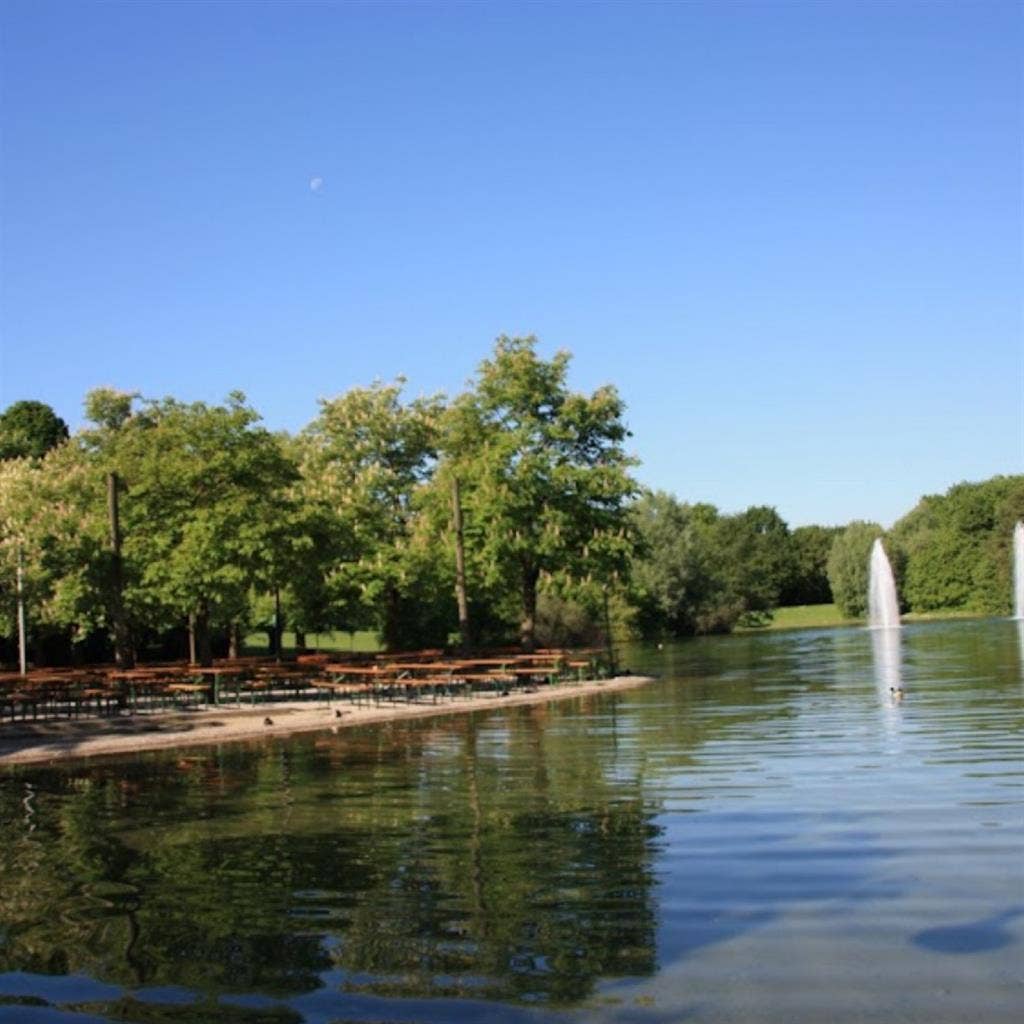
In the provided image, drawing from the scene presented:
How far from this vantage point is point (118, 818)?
15273mm

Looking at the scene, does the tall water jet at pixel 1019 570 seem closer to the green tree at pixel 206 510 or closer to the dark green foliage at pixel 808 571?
the dark green foliage at pixel 808 571

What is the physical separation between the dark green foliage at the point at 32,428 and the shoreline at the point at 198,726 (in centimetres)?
4012

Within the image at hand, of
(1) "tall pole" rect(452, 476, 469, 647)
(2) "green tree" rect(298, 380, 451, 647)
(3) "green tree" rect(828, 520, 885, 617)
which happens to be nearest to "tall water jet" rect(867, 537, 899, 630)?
(3) "green tree" rect(828, 520, 885, 617)

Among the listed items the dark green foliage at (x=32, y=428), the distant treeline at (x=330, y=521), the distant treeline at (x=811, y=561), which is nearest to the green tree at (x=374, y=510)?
the distant treeline at (x=330, y=521)

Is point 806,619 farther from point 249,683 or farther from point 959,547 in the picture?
point 249,683

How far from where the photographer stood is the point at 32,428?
242 ft

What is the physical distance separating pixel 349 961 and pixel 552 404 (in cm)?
4130

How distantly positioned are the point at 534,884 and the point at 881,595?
89.0 m

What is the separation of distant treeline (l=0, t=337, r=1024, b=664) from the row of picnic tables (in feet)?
7.29

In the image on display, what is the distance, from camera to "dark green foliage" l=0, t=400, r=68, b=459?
68.5 meters

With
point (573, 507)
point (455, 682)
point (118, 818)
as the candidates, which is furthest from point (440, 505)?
point (118, 818)

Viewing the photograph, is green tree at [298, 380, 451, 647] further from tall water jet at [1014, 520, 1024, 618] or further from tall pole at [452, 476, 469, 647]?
tall water jet at [1014, 520, 1024, 618]

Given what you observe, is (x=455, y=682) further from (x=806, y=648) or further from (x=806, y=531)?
(x=806, y=531)

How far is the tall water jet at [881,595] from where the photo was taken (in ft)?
302
